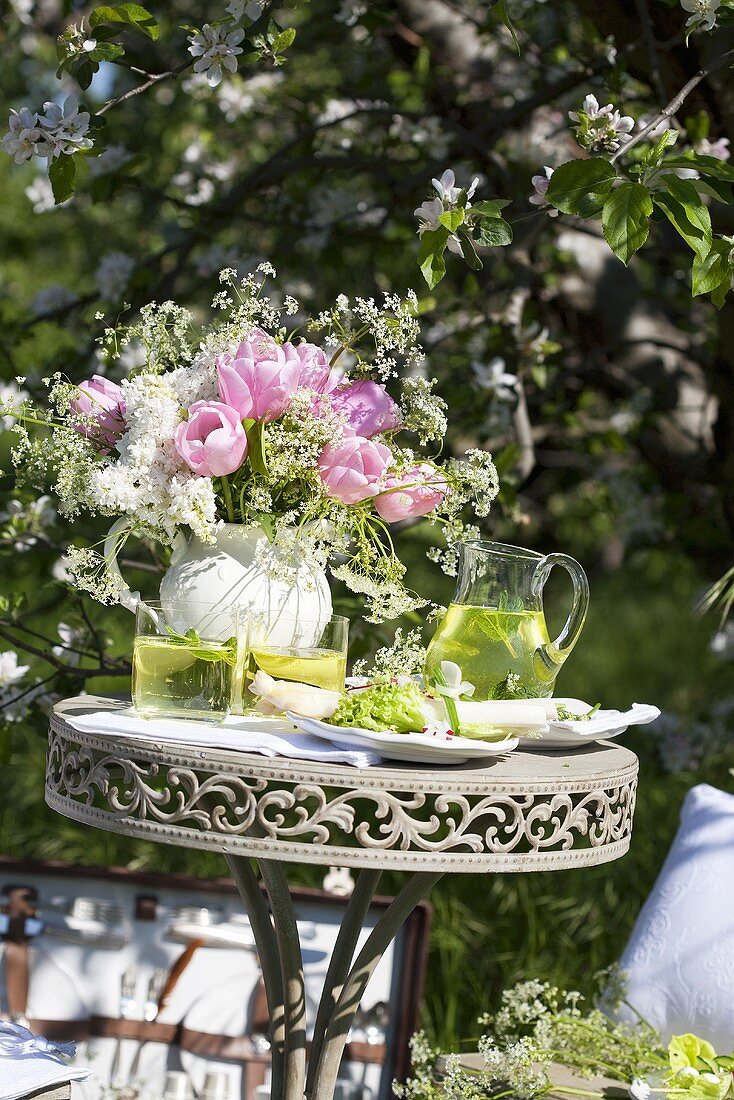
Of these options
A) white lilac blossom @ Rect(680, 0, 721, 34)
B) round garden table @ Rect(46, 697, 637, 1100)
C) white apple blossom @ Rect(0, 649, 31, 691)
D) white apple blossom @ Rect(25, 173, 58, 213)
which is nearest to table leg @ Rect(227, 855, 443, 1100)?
round garden table @ Rect(46, 697, 637, 1100)

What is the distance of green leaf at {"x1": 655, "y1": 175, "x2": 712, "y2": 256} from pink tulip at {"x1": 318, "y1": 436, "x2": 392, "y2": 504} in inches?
19.6

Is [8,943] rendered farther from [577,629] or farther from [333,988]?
[577,629]

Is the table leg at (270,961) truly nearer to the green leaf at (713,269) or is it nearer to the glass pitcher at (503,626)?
the glass pitcher at (503,626)

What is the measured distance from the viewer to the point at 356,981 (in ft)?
5.62

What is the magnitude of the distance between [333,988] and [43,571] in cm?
131

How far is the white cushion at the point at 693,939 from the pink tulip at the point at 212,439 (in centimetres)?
110

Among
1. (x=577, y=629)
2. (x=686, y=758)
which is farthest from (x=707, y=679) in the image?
(x=577, y=629)

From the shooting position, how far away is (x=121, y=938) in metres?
2.46

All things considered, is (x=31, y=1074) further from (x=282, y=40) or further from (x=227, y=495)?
(x=282, y=40)

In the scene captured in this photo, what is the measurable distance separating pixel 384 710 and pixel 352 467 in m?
0.34

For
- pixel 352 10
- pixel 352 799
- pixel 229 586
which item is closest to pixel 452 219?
pixel 229 586

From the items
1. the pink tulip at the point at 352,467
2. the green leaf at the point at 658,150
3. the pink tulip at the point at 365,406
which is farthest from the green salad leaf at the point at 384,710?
the green leaf at the point at 658,150

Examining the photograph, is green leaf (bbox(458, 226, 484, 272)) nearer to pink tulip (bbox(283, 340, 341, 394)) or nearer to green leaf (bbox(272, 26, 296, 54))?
pink tulip (bbox(283, 340, 341, 394))

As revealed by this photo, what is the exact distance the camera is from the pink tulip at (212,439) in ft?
5.06
